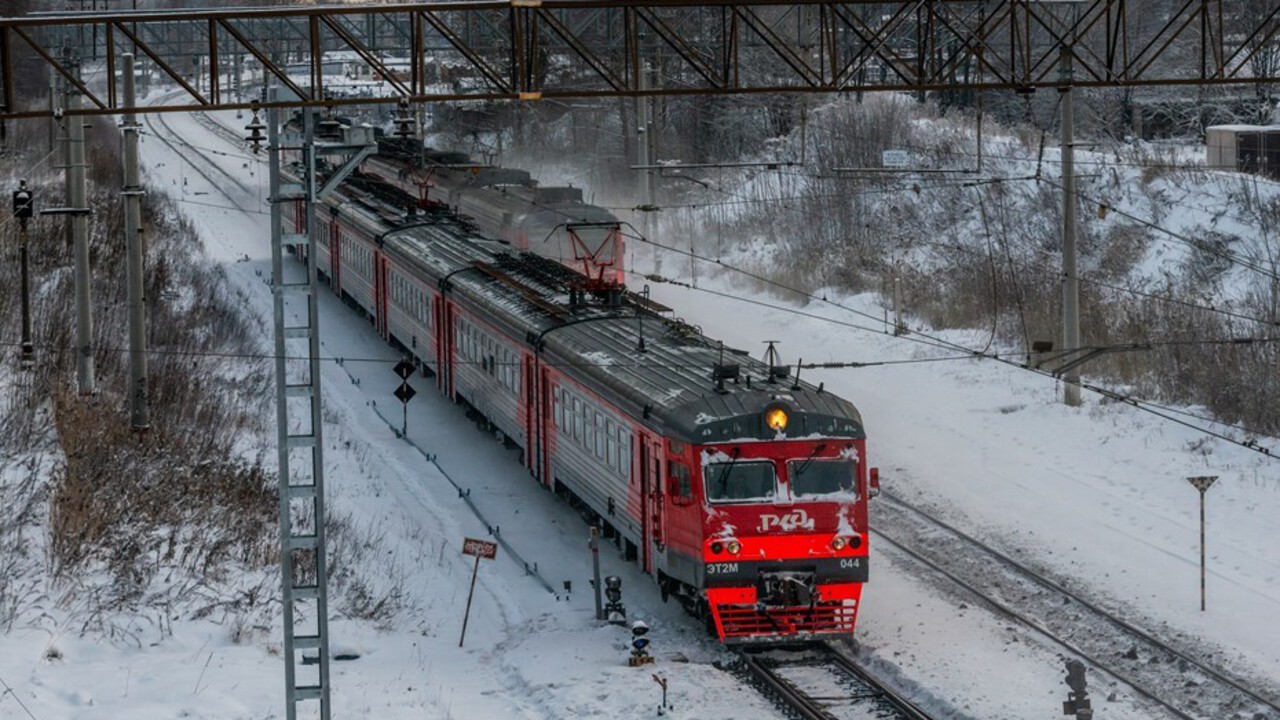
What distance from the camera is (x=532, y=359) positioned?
2538cm

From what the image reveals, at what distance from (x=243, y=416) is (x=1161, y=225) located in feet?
Answer: 78.7

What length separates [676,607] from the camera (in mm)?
21047

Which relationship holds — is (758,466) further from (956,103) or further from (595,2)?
(956,103)

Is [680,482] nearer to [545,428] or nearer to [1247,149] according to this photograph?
[545,428]

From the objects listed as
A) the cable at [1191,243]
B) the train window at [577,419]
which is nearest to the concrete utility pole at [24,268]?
the train window at [577,419]

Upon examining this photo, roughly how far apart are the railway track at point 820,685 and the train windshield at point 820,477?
5.43 ft

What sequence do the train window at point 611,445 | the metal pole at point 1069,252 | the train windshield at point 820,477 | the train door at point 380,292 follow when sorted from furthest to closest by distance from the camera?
the train door at point 380,292, the metal pole at point 1069,252, the train window at point 611,445, the train windshield at point 820,477

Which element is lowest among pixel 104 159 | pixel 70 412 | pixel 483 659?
pixel 483 659

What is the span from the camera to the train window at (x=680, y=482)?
18812 mm

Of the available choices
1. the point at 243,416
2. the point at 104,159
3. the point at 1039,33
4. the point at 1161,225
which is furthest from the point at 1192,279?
the point at 104,159

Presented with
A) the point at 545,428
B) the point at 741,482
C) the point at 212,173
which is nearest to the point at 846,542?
the point at 741,482

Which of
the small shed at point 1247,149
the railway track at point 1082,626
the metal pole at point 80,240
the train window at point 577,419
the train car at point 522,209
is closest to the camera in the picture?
the railway track at point 1082,626

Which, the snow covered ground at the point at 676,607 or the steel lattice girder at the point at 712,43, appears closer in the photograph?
the snow covered ground at the point at 676,607

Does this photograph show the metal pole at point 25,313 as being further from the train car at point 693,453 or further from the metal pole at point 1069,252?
the metal pole at point 1069,252
